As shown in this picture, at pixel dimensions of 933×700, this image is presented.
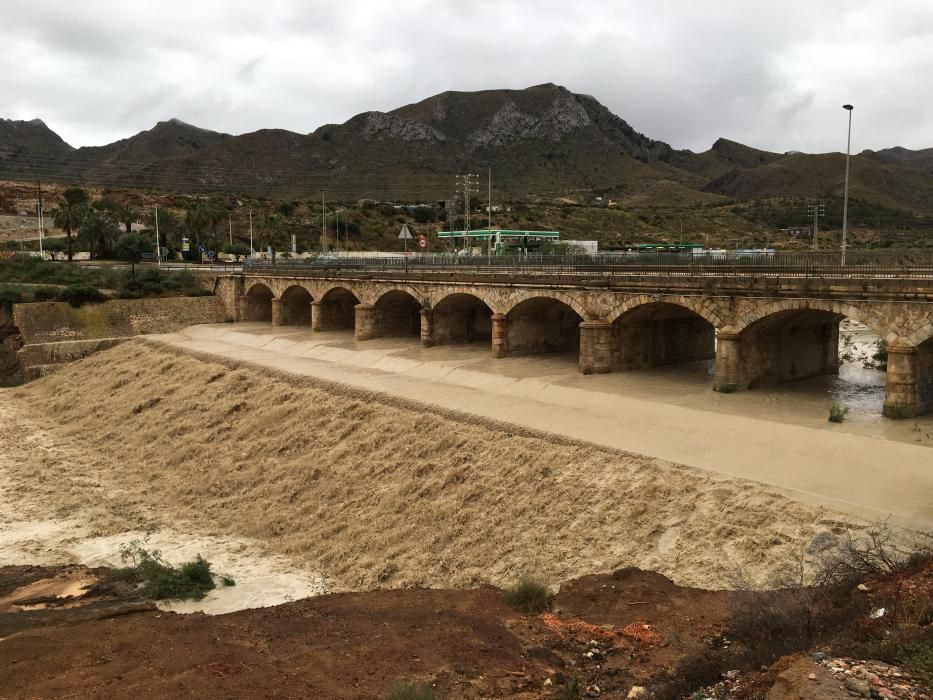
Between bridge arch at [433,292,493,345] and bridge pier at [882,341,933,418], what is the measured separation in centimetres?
2175

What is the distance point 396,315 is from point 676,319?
1931cm

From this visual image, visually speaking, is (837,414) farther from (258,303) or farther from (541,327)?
(258,303)

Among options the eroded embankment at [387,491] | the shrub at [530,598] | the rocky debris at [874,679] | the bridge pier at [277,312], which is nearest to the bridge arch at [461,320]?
the eroded embankment at [387,491]

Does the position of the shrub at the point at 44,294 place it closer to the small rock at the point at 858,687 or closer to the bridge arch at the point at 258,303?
the bridge arch at the point at 258,303

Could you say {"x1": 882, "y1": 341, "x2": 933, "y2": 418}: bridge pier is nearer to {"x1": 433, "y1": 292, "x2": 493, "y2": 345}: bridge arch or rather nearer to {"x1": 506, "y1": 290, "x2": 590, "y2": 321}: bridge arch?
{"x1": 506, "y1": 290, "x2": 590, "y2": 321}: bridge arch

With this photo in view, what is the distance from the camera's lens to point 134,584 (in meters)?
17.9

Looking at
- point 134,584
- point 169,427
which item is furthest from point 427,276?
point 134,584

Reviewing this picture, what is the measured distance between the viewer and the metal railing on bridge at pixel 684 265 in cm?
2431

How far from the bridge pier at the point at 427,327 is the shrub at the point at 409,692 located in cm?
3039

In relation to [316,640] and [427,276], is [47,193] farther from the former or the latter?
[316,640]

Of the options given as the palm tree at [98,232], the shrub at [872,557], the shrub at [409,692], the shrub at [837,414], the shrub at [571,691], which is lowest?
the shrub at [571,691]

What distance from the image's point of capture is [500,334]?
35.1 metres

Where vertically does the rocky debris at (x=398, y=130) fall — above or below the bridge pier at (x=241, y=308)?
above

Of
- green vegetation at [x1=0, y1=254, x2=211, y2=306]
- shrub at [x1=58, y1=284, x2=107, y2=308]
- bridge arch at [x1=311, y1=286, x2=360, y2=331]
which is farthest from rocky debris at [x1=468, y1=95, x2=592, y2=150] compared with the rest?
shrub at [x1=58, y1=284, x2=107, y2=308]
